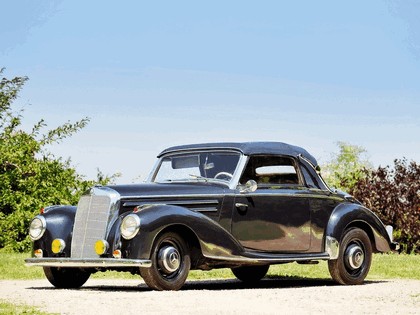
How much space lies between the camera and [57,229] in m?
12.1

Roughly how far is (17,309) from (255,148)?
14.9ft

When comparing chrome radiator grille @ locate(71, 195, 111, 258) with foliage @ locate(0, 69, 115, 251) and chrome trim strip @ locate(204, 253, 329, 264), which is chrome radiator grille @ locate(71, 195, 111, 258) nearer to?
chrome trim strip @ locate(204, 253, 329, 264)

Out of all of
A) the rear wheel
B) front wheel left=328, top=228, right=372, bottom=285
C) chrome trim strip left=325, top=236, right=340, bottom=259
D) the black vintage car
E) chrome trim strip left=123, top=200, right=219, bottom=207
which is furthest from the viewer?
the rear wheel

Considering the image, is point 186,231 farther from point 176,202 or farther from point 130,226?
point 130,226

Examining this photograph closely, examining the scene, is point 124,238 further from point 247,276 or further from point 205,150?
point 247,276

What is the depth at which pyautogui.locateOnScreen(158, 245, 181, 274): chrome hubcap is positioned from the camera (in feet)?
36.2

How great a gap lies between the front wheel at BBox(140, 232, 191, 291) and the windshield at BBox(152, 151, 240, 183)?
1307mm

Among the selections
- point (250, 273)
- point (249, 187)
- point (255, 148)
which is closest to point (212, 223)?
point (249, 187)

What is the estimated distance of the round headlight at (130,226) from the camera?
1085 cm

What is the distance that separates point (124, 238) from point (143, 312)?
2268mm

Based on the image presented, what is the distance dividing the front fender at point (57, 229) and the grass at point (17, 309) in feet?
7.64

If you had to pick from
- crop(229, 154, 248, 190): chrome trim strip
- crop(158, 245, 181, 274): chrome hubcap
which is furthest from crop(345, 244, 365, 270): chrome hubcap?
crop(158, 245, 181, 274): chrome hubcap

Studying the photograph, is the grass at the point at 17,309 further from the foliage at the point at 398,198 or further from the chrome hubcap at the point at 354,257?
the foliage at the point at 398,198

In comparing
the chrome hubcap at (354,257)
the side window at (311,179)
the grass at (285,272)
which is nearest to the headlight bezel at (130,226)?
the side window at (311,179)
